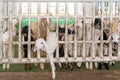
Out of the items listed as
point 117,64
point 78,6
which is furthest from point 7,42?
point 117,64

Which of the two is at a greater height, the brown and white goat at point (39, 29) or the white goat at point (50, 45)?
the brown and white goat at point (39, 29)

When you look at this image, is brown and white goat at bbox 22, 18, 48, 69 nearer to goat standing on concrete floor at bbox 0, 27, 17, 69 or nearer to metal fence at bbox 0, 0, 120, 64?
metal fence at bbox 0, 0, 120, 64

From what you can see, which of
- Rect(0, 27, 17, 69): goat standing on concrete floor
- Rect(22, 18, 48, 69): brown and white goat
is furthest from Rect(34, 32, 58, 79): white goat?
Rect(0, 27, 17, 69): goat standing on concrete floor

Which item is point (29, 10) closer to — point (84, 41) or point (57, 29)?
point (57, 29)

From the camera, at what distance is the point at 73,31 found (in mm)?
6691

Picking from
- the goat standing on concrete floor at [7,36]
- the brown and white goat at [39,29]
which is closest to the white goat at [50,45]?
the brown and white goat at [39,29]

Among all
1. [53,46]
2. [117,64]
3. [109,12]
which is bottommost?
[117,64]

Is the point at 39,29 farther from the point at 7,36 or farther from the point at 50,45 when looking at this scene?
the point at 7,36

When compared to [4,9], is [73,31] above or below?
below

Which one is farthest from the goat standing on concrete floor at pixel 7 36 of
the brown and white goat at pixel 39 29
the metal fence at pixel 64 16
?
the brown and white goat at pixel 39 29

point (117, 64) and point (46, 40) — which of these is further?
point (117, 64)

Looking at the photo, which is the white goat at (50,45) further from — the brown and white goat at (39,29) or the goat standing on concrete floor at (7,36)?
the goat standing on concrete floor at (7,36)

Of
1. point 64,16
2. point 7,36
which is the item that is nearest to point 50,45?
point 64,16

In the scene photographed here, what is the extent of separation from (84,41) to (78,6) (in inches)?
29.0
